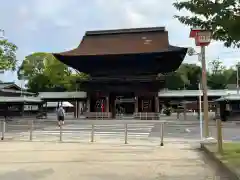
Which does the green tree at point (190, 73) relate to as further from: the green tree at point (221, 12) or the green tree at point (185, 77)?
the green tree at point (221, 12)

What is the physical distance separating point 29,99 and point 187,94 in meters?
19.8

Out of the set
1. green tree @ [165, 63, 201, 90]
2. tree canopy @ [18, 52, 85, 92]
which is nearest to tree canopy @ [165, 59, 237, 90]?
green tree @ [165, 63, 201, 90]

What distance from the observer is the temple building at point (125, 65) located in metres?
42.2

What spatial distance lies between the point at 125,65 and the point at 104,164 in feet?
115

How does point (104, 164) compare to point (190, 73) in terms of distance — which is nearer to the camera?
point (104, 164)

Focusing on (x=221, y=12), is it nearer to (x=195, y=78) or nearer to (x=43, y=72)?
(x=43, y=72)

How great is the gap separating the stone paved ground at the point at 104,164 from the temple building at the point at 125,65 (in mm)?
29039

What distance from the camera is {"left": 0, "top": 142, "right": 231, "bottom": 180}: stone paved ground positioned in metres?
7.87

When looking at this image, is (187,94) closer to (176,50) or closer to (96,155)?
(176,50)

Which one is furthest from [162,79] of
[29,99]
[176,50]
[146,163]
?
[146,163]

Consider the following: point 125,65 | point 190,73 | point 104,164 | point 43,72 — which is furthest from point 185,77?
point 104,164

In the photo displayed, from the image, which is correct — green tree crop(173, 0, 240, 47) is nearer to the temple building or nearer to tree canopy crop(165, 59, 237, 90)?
the temple building

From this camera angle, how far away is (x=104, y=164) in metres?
9.46

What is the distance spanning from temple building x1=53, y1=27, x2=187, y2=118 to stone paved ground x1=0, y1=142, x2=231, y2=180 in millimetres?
29039
